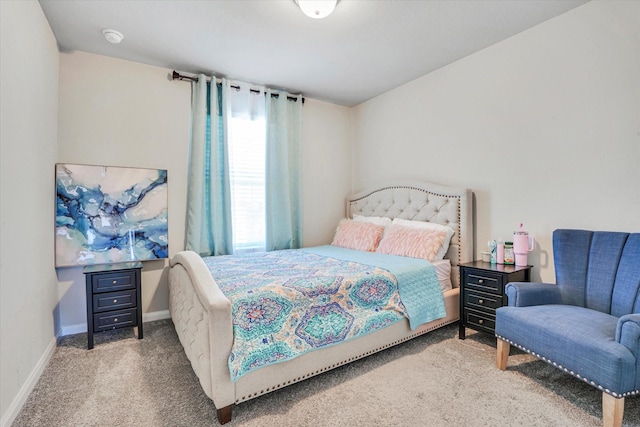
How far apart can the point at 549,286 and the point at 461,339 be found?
826mm

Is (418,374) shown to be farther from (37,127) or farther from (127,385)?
(37,127)

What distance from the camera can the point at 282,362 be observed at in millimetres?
1803

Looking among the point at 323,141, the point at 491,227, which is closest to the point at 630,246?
the point at 491,227

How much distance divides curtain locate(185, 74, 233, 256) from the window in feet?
0.43

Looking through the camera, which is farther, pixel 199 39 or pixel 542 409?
pixel 199 39

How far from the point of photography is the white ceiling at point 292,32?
226cm

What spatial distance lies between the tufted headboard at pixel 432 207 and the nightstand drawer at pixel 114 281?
2.76 meters

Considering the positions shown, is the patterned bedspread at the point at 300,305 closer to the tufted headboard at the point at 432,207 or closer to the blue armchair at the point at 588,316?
the tufted headboard at the point at 432,207

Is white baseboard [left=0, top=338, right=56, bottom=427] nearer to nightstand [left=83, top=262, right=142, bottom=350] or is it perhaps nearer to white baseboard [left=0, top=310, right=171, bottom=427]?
white baseboard [left=0, top=310, right=171, bottom=427]

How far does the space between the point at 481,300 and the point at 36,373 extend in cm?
326

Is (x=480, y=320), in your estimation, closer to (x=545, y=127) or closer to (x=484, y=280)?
(x=484, y=280)

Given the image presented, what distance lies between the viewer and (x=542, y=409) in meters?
1.74

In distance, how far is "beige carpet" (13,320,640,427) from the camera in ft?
5.50

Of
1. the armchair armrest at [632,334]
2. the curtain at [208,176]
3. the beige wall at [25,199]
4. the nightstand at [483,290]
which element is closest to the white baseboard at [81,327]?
the beige wall at [25,199]
